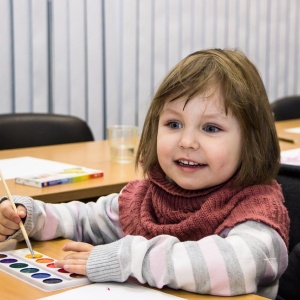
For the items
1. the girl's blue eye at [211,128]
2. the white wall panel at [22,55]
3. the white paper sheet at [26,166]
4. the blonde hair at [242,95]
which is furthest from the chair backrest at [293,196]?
the white wall panel at [22,55]

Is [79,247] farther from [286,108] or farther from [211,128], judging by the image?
[286,108]

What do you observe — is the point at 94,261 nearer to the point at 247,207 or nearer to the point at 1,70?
the point at 247,207

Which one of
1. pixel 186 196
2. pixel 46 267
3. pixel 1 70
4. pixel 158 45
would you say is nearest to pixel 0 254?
pixel 46 267

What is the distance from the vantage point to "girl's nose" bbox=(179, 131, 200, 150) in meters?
1.35

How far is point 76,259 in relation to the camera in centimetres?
121

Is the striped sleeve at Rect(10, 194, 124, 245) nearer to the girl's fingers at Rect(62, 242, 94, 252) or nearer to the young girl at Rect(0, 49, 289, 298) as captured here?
the young girl at Rect(0, 49, 289, 298)

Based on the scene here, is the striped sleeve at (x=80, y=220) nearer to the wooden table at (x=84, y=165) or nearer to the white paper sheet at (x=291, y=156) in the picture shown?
the wooden table at (x=84, y=165)

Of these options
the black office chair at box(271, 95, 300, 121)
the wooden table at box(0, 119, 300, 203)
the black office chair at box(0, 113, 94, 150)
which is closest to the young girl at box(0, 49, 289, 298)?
the wooden table at box(0, 119, 300, 203)

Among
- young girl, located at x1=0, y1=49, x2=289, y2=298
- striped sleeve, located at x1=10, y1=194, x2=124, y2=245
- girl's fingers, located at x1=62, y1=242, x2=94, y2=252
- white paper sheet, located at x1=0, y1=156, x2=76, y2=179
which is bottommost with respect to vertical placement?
white paper sheet, located at x1=0, y1=156, x2=76, y2=179

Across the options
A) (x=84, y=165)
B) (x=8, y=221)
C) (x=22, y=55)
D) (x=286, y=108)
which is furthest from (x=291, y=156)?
(x=22, y=55)

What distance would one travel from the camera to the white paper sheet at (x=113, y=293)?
1.10m

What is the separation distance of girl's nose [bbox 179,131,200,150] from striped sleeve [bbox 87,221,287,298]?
0.67 feet

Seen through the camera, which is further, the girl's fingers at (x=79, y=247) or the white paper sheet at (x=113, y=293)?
the girl's fingers at (x=79, y=247)

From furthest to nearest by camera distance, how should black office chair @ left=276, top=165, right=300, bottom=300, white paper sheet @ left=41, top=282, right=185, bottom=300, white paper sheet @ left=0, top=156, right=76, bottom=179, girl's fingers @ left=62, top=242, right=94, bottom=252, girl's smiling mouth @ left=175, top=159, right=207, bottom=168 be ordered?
white paper sheet @ left=0, top=156, right=76, bottom=179
black office chair @ left=276, top=165, right=300, bottom=300
girl's smiling mouth @ left=175, top=159, right=207, bottom=168
girl's fingers @ left=62, top=242, right=94, bottom=252
white paper sheet @ left=41, top=282, right=185, bottom=300
